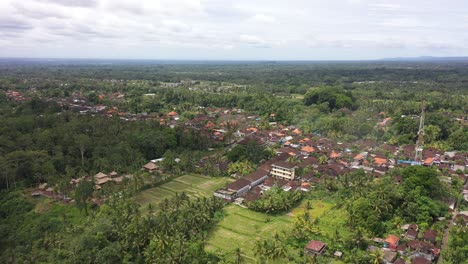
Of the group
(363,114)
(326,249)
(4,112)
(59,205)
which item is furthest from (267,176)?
(4,112)

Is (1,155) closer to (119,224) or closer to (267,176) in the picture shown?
(119,224)

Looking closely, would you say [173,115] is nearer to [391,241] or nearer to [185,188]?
[185,188]

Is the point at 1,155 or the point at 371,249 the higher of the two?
the point at 1,155

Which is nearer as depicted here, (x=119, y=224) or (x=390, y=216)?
(x=119, y=224)

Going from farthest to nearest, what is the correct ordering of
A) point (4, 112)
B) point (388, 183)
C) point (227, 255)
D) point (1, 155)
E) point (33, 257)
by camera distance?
point (4, 112)
point (1, 155)
point (388, 183)
point (227, 255)
point (33, 257)

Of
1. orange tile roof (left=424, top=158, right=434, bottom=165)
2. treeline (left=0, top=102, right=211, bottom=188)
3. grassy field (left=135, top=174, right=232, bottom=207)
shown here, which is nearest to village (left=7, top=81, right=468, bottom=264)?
orange tile roof (left=424, top=158, right=434, bottom=165)

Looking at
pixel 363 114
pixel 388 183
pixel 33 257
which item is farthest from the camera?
pixel 363 114

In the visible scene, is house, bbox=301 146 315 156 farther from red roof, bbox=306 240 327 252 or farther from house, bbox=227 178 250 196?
red roof, bbox=306 240 327 252
